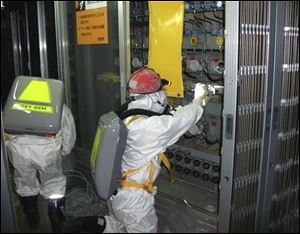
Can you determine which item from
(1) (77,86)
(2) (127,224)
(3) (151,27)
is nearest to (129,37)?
(3) (151,27)

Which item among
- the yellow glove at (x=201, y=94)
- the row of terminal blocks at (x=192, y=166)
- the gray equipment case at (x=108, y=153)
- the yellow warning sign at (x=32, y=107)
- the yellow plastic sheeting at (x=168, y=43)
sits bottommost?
the row of terminal blocks at (x=192, y=166)

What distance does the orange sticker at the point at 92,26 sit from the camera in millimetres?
2822

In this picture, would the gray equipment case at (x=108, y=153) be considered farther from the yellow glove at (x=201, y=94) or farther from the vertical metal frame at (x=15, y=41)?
the vertical metal frame at (x=15, y=41)

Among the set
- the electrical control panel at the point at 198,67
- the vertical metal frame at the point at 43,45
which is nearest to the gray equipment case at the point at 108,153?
the electrical control panel at the point at 198,67

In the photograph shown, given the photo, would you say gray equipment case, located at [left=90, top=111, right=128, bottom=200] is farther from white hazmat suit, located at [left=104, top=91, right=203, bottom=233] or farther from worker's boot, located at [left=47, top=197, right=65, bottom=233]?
worker's boot, located at [left=47, top=197, right=65, bottom=233]

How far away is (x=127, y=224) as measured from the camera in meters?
2.11

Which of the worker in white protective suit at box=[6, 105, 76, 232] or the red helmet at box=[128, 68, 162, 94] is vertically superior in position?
the red helmet at box=[128, 68, 162, 94]

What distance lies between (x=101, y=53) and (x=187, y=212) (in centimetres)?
181

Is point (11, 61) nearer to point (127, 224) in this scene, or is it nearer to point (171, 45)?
point (171, 45)

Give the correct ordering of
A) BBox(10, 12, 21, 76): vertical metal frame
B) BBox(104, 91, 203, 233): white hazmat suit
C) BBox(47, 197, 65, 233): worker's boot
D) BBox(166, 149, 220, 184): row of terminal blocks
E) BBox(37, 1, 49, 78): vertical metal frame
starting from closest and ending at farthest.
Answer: BBox(104, 91, 203, 233): white hazmat suit, BBox(47, 197, 65, 233): worker's boot, BBox(166, 149, 220, 184): row of terminal blocks, BBox(10, 12, 21, 76): vertical metal frame, BBox(37, 1, 49, 78): vertical metal frame

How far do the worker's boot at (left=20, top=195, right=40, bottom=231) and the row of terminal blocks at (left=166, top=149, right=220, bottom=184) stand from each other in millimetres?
1304

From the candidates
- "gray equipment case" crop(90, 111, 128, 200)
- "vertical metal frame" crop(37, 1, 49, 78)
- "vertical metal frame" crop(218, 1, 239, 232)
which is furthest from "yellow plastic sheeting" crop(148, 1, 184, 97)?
"vertical metal frame" crop(37, 1, 49, 78)

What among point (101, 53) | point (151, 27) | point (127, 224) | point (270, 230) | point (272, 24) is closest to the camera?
point (272, 24)

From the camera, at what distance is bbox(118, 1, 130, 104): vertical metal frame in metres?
2.80
